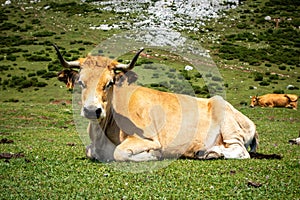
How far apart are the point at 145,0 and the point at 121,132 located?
376 feet

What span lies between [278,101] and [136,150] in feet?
96.5

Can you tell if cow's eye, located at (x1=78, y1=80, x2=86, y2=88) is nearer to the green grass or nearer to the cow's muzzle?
the cow's muzzle

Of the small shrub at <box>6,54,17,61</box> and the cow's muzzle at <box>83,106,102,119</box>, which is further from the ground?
the cow's muzzle at <box>83,106,102,119</box>

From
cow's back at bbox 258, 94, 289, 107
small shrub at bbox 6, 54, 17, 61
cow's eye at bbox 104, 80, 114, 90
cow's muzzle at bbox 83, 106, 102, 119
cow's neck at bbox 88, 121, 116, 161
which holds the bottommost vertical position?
small shrub at bbox 6, 54, 17, 61

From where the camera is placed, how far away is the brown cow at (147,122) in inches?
428

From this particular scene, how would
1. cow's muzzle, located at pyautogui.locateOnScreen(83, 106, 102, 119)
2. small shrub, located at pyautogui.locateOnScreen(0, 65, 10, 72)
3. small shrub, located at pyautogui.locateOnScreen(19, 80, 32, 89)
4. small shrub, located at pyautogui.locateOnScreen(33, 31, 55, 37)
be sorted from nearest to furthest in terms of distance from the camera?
cow's muzzle, located at pyautogui.locateOnScreen(83, 106, 102, 119)
small shrub, located at pyautogui.locateOnScreen(19, 80, 32, 89)
small shrub, located at pyautogui.locateOnScreen(0, 65, 10, 72)
small shrub, located at pyautogui.locateOnScreen(33, 31, 55, 37)

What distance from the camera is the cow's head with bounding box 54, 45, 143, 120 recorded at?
33.1ft

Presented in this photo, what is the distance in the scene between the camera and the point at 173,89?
4425 centimetres

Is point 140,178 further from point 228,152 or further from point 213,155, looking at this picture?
point 228,152

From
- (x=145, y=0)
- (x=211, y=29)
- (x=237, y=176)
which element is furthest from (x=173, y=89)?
(x=145, y=0)

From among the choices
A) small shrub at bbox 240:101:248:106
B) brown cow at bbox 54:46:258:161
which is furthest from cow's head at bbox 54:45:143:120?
small shrub at bbox 240:101:248:106

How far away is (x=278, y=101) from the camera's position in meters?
37.8

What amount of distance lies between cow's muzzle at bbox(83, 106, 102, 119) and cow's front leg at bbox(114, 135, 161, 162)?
1.41 metres

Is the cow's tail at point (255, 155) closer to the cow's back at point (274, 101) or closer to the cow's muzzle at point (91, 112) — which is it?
the cow's muzzle at point (91, 112)
